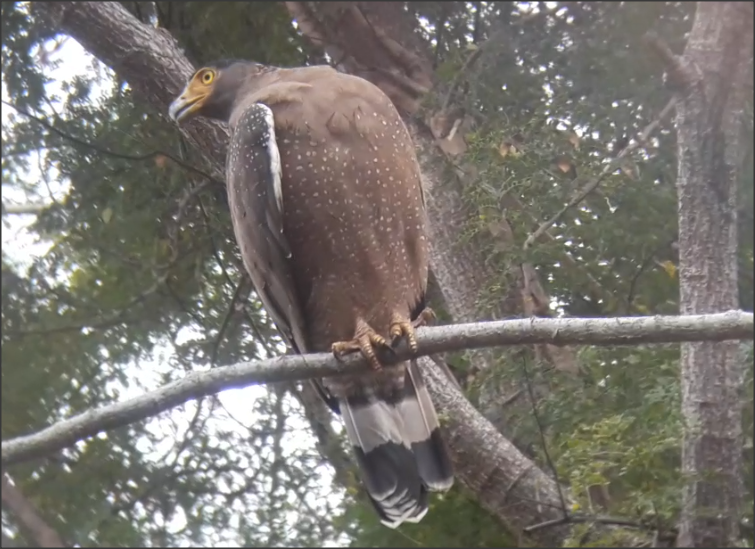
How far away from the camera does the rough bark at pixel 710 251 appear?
42.0 inches

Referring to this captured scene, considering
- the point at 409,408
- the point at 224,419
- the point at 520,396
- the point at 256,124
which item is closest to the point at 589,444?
the point at 520,396

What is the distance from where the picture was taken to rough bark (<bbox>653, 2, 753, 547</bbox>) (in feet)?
3.50

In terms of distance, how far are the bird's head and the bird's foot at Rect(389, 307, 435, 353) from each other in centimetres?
45

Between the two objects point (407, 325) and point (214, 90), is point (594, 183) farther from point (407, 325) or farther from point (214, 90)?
point (214, 90)

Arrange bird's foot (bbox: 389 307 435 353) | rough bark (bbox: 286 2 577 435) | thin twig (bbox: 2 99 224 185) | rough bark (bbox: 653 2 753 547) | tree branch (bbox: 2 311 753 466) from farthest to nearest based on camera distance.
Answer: thin twig (bbox: 2 99 224 185), rough bark (bbox: 286 2 577 435), bird's foot (bbox: 389 307 435 353), rough bark (bbox: 653 2 753 547), tree branch (bbox: 2 311 753 466)

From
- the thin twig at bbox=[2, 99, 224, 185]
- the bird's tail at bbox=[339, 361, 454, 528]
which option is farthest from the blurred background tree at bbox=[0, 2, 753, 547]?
the bird's tail at bbox=[339, 361, 454, 528]

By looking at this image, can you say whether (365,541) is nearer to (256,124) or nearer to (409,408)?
(409,408)

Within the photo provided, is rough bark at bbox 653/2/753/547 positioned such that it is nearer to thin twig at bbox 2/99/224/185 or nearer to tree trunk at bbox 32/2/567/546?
tree trunk at bbox 32/2/567/546

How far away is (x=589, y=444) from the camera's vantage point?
4.00ft

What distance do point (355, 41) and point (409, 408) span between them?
609 millimetres

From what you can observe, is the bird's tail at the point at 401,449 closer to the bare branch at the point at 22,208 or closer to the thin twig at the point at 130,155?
the thin twig at the point at 130,155

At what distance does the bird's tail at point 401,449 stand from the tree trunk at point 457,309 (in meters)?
0.07

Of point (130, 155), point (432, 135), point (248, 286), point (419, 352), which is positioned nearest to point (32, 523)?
point (248, 286)

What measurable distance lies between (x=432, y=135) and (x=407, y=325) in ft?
1.10
